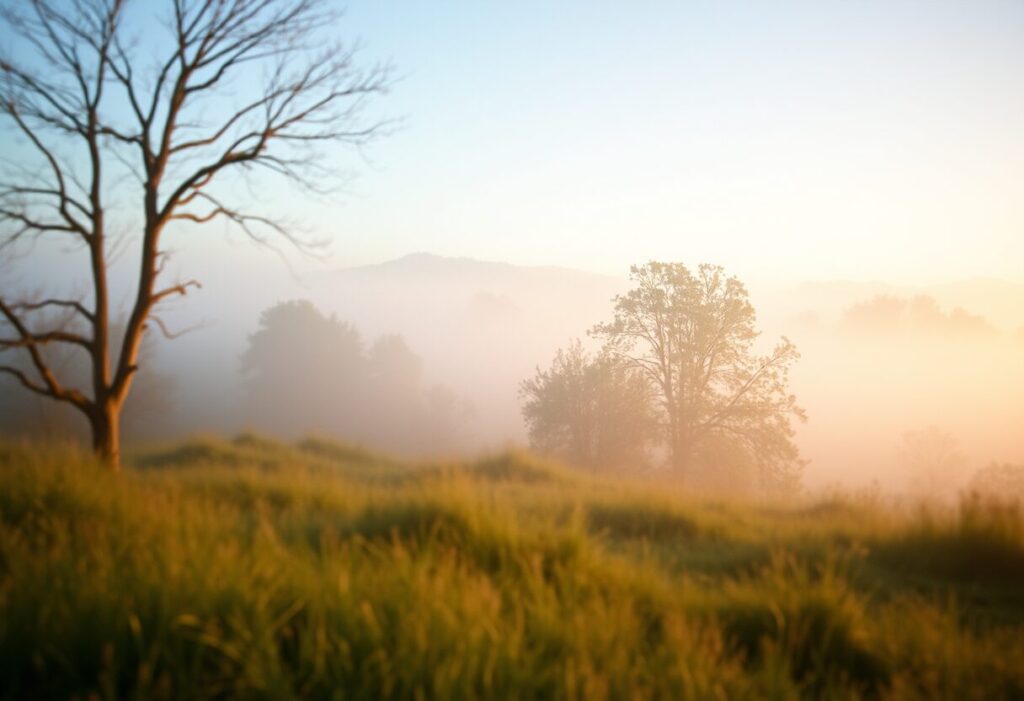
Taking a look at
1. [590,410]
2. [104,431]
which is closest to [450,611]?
[104,431]

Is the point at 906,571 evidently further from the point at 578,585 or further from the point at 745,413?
the point at 745,413

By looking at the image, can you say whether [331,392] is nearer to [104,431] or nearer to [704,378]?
[704,378]

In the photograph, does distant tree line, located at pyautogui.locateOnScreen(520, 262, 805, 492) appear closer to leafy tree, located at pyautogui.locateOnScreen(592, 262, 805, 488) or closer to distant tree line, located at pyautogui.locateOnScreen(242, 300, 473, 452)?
leafy tree, located at pyautogui.locateOnScreen(592, 262, 805, 488)

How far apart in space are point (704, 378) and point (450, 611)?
21508mm

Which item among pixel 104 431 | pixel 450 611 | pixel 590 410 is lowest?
pixel 590 410

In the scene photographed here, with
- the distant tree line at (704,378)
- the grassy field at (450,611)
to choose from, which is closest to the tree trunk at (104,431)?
the grassy field at (450,611)

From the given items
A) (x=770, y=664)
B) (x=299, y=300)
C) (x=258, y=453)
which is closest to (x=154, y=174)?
(x=258, y=453)

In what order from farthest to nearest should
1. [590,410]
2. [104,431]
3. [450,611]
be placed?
[590,410], [104,431], [450,611]

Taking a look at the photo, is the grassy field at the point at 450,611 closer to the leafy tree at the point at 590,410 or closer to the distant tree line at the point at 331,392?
the leafy tree at the point at 590,410

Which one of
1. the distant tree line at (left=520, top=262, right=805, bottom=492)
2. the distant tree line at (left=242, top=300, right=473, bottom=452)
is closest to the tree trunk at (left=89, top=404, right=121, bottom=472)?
the distant tree line at (left=520, top=262, right=805, bottom=492)

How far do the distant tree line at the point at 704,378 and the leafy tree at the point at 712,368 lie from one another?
0.13 feet

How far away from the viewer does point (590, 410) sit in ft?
86.7

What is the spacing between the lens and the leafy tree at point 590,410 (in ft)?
81.8

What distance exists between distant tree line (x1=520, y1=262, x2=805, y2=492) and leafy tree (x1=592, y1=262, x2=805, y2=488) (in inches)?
1.6
